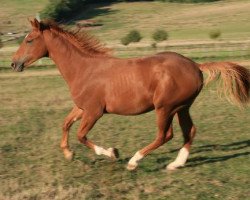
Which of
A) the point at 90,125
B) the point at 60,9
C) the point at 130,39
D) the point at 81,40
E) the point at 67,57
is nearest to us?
the point at 90,125

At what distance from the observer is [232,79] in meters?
7.03

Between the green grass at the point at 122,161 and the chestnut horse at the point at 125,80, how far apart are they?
36 centimetres

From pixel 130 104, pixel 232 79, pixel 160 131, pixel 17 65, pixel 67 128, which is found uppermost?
pixel 17 65

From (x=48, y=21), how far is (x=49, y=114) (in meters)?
5.15

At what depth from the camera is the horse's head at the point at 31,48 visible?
7184 mm

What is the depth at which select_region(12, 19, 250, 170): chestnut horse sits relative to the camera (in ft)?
21.7

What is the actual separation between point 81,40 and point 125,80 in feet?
3.62

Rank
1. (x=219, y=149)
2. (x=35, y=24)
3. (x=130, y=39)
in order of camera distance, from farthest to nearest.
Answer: (x=130, y=39) < (x=219, y=149) < (x=35, y=24)

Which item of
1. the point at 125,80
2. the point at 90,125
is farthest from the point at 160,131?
the point at 90,125

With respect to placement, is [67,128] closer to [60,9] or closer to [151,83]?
[151,83]

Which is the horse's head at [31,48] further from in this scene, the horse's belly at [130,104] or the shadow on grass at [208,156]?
the shadow on grass at [208,156]

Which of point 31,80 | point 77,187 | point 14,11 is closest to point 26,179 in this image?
point 77,187

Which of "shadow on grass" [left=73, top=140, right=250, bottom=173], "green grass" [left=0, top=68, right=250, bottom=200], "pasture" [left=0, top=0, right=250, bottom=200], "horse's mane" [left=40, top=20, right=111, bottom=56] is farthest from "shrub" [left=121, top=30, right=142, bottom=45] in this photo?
"horse's mane" [left=40, top=20, right=111, bottom=56]

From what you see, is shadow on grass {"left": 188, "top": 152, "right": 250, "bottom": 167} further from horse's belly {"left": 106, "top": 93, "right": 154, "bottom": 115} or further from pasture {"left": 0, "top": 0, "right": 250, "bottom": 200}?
horse's belly {"left": 106, "top": 93, "right": 154, "bottom": 115}
